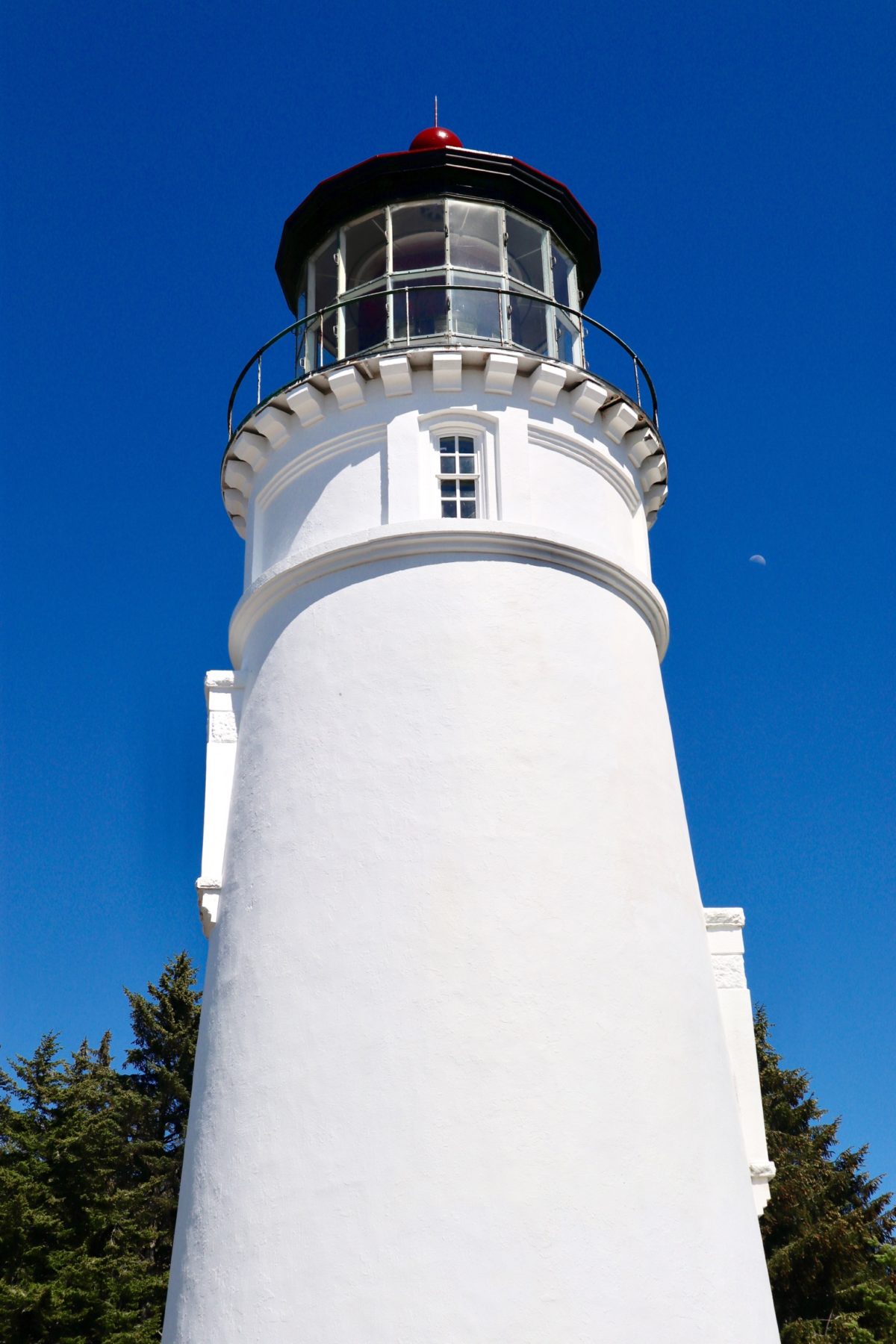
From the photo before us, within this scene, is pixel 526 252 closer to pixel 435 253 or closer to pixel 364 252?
pixel 435 253

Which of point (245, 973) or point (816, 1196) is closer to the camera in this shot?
point (245, 973)

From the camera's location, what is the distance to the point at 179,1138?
30.9m

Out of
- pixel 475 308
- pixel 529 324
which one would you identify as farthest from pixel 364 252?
pixel 529 324

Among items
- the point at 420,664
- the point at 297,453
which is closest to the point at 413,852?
the point at 420,664

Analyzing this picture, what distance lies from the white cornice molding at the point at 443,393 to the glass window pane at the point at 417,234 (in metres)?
1.78

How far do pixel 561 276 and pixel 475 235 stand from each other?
1223 millimetres

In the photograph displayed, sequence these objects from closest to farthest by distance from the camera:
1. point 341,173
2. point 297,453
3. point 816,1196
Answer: point 297,453 < point 341,173 < point 816,1196

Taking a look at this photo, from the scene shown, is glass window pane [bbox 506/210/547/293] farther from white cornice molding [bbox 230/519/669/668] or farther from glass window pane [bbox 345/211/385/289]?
white cornice molding [bbox 230/519/669/668]

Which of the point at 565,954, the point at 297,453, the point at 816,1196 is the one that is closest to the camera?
the point at 565,954

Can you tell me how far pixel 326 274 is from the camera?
14086 millimetres

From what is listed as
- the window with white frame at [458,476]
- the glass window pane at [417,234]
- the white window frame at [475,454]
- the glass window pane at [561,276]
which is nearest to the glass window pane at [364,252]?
the glass window pane at [417,234]

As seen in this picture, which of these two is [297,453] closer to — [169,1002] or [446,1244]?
[446,1244]

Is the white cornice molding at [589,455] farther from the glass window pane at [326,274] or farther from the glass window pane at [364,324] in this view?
the glass window pane at [326,274]

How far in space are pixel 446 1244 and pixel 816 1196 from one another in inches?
900
